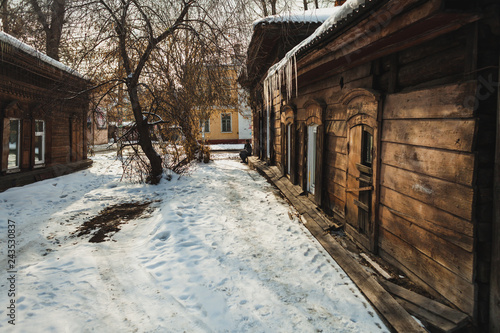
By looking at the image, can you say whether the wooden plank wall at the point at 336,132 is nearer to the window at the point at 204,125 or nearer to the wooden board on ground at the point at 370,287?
the wooden board on ground at the point at 370,287

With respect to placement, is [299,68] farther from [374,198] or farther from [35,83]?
[35,83]

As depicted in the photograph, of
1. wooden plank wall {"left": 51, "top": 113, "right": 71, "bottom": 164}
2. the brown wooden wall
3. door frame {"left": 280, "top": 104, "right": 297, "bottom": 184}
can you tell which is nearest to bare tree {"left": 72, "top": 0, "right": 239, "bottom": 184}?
door frame {"left": 280, "top": 104, "right": 297, "bottom": 184}

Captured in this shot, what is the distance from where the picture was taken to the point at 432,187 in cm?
279

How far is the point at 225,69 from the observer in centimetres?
773

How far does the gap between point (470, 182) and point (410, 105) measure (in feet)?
3.61

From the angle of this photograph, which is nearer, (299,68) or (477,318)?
(477,318)

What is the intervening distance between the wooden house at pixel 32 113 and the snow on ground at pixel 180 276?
2105 mm

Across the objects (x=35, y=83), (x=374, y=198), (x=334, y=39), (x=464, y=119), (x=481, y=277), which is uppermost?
(x=35, y=83)

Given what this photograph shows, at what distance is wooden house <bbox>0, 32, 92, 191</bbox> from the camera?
7285 millimetres

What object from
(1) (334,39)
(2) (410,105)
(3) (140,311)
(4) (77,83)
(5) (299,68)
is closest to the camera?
(3) (140,311)

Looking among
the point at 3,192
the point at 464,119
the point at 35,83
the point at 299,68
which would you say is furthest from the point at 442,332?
the point at 35,83

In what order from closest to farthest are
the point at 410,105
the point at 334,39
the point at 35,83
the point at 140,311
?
the point at 140,311
the point at 410,105
the point at 334,39
the point at 35,83

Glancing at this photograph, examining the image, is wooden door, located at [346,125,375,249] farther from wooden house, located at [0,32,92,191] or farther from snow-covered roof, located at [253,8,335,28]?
wooden house, located at [0,32,92,191]

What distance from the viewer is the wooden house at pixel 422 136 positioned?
229cm
